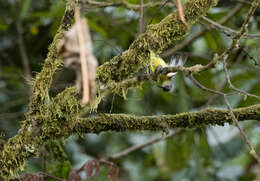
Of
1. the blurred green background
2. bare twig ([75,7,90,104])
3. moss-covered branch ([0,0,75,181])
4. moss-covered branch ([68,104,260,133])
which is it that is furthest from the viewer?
the blurred green background

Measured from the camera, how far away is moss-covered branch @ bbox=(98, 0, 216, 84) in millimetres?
1255

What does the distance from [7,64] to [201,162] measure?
83.1 inches

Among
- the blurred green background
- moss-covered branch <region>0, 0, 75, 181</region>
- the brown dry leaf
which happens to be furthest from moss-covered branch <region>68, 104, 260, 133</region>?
the blurred green background

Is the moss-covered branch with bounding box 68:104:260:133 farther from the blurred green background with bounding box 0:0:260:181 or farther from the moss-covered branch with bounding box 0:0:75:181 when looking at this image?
the blurred green background with bounding box 0:0:260:181

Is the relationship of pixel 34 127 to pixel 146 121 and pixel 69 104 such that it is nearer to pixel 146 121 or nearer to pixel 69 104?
pixel 69 104

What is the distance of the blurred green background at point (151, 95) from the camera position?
270cm

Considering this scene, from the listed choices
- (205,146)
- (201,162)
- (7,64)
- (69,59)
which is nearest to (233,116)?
(69,59)

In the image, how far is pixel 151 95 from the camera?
134 inches

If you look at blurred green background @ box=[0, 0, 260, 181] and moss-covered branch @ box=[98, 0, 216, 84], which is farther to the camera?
blurred green background @ box=[0, 0, 260, 181]

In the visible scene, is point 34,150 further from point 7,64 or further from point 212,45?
point 7,64

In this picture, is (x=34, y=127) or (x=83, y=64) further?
(x=34, y=127)

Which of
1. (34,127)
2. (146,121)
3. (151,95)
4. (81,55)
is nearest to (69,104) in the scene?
(34,127)

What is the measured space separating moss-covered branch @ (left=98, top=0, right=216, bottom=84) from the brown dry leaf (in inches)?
19.7

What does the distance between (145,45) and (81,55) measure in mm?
571
